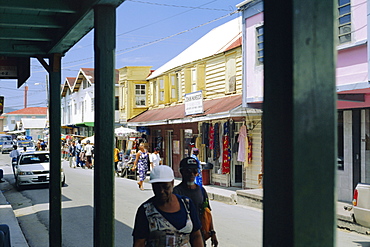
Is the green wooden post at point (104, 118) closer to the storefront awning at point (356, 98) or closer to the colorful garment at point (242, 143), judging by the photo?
the storefront awning at point (356, 98)

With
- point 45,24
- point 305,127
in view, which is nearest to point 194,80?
point 45,24

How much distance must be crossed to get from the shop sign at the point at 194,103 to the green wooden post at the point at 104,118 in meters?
15.9

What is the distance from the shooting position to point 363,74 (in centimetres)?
1227

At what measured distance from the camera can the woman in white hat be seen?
12.6ft

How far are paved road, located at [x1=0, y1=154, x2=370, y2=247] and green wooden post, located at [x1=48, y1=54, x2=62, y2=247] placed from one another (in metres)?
2.57

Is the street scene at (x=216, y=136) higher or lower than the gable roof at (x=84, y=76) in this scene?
lower

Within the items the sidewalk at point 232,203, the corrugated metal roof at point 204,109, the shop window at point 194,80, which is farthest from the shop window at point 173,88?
the sidewalk at point 232,203

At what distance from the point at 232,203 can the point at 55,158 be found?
932 centimetres

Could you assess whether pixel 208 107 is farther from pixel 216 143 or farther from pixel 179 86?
pixel 179 86

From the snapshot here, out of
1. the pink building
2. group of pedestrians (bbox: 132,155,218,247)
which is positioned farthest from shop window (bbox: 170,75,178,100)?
group of pedestrians (bbox: 132,155,218,247)

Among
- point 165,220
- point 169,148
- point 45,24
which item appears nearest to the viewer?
point 165,220

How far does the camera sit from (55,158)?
7.49 m

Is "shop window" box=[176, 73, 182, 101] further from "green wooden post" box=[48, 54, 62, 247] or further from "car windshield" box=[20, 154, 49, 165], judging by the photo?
"green wooden post" box=[48, 54, 62, 247]

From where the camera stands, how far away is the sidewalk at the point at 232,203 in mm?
10109
